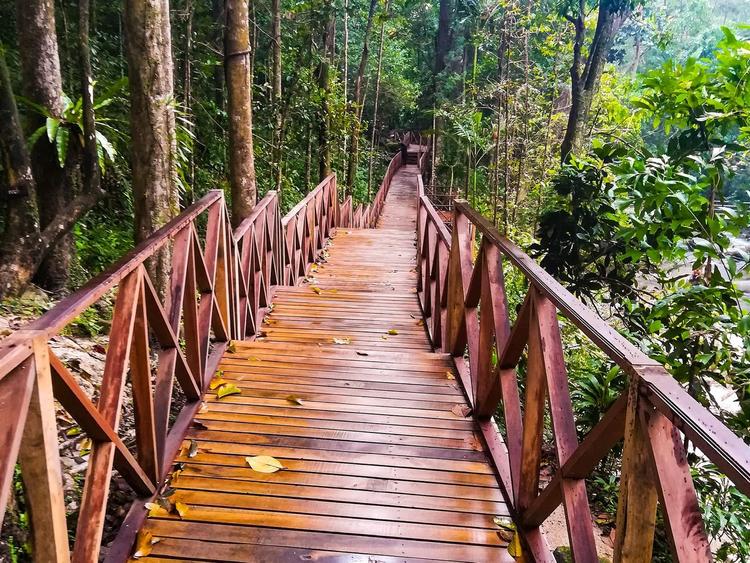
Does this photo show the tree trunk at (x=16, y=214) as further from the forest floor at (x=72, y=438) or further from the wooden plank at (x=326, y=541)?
the wooden plank at (x=326, y=541)

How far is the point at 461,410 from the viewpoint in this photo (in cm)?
300

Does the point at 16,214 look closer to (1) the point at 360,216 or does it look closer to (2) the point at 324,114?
(2) the point at 324,114

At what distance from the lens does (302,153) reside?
13648 mm

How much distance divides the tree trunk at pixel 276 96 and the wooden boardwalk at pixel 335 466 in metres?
5.04

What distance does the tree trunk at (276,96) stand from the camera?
333 inches

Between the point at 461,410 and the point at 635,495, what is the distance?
1.75m

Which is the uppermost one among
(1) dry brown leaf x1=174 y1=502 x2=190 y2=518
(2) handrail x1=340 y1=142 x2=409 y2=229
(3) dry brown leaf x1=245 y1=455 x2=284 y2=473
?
(3) dry brown leaf x1=245 y1=455 x2=284 y2=473

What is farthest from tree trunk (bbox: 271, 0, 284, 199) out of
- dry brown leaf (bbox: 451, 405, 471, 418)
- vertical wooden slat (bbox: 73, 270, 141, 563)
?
vertical wooden slat (bbox: 73, 270, 141, 563)

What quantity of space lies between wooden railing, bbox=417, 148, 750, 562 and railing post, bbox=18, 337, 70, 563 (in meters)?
1.41

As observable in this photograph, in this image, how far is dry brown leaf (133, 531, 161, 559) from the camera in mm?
1923

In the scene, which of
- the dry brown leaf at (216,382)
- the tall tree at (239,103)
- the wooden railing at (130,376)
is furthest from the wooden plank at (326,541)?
the tall tree at (239,103)

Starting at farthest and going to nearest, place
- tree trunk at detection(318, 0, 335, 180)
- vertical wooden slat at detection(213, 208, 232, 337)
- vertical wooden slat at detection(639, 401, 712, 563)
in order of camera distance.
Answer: tree trunk at detection(318, 0, 335, 180) < vertical wooden slat at detection(213, 208, 232, 337) < vertical wooden slat at detection(639, 401, 712, 563)

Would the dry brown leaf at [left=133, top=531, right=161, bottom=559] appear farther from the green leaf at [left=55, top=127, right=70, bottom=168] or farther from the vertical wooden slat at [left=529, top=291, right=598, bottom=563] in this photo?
the green leaf at [left=55, top=127, right=70, bottom=168]

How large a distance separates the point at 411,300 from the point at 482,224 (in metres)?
2.81
